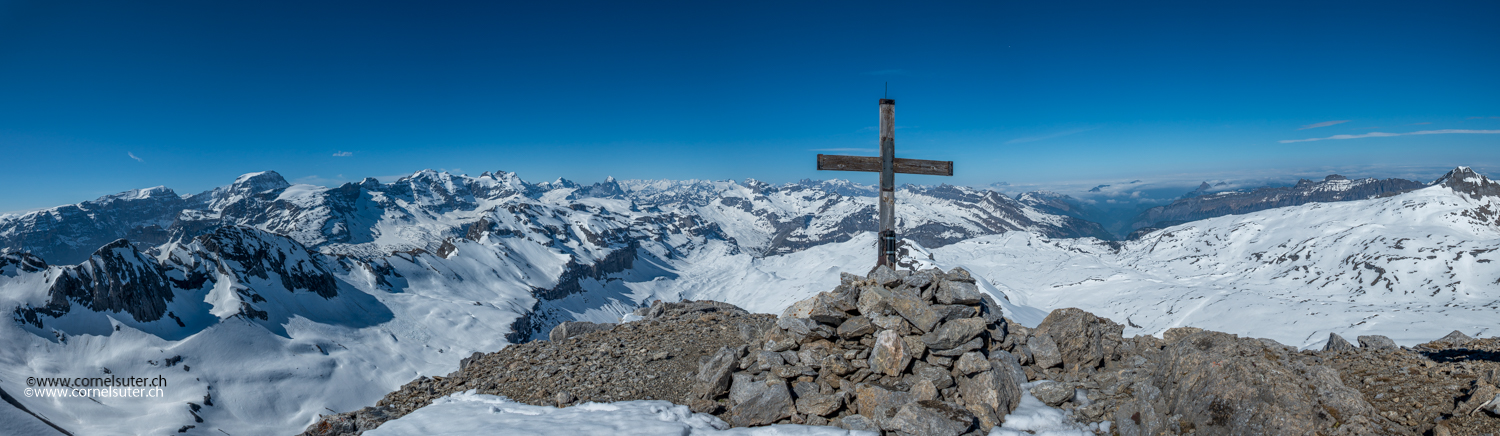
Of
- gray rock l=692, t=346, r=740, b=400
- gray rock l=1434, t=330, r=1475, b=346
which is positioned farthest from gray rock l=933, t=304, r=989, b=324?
gray rock l=1434, t=330, r=1475, b=346

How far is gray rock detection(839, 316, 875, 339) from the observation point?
474 inches

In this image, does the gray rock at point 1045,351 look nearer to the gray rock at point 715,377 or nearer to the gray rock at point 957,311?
the gray rock at point 957,311

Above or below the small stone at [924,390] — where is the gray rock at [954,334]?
above

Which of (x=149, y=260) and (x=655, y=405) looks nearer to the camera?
(x=655, y=405)

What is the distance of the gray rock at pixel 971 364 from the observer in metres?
10.6

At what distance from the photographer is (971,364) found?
35.2 ft

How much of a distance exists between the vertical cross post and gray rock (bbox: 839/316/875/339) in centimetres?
246

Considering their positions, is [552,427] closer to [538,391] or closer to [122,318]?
[538,391]

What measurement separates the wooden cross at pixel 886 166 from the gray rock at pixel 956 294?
171 centimetres

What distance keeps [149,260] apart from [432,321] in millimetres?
66403

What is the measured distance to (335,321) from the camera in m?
150

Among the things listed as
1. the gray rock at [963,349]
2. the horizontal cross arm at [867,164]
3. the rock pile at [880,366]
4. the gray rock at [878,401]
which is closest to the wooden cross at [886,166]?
the horizontal cross arm at [867,164]

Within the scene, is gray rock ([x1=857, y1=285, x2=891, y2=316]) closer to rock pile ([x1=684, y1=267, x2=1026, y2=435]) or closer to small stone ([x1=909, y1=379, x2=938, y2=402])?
rock pile ([x1=684, y1=267, x2=1026, y2=435])

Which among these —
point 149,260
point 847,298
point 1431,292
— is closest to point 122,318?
point 149,260
